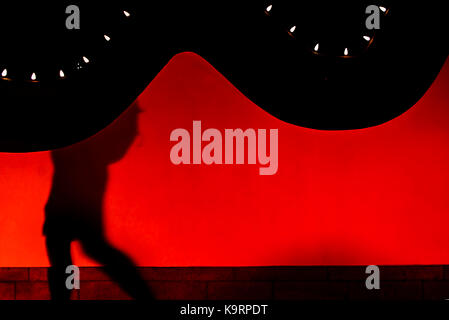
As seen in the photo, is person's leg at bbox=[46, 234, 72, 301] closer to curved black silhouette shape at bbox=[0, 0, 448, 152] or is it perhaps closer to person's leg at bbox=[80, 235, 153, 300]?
person's leg at bbox=[80, 235, 153, 300]

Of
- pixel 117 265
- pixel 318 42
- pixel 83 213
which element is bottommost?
pixel 117 265

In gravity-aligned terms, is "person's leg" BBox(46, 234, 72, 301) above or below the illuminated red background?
below

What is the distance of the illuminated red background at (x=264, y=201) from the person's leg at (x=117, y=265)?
0.16ft

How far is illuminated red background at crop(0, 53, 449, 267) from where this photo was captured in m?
1.66

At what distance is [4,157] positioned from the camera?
1667 mm

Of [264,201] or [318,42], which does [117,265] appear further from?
[318,42]

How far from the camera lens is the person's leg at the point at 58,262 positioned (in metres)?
1.65

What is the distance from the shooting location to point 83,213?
5.41ft

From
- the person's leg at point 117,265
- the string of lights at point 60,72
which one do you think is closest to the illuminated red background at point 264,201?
the person's leg at point 117,265

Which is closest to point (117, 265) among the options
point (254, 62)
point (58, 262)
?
point (58, 262)

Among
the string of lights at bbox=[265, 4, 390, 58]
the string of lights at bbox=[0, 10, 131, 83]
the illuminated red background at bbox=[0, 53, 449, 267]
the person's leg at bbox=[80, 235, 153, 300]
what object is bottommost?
the person's leg at bbox=[80, 235, 153, 300]

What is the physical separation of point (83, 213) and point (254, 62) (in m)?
1.18

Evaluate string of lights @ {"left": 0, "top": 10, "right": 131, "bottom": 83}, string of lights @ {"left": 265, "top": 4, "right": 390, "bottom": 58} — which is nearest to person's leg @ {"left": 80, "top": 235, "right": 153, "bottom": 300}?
string of lights @ {"left": 0, "top": 10, "right": 131, "bottom": 83}
